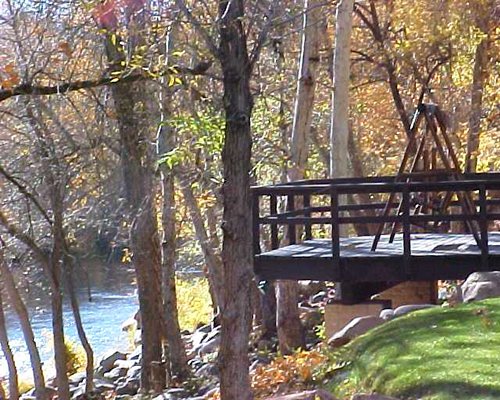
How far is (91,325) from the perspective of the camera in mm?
34656

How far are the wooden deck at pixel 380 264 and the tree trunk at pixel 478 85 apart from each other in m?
10.4

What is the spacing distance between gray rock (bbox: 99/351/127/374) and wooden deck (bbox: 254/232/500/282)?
15.5 meters

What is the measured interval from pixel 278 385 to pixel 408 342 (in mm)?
1911

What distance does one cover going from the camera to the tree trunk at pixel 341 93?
1755cm

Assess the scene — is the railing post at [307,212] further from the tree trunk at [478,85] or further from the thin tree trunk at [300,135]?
the tree trunk at [478,85]

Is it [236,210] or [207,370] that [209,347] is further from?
[236,210]

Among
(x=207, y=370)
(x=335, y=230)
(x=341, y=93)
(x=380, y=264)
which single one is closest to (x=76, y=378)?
(x=207, y=370)

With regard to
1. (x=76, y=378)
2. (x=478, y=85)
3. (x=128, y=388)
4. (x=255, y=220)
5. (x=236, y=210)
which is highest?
(x=478, y=85)

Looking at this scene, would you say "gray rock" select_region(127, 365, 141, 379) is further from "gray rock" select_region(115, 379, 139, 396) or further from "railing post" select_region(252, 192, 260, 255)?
"railing post" select_region(252, 192, 260, 255)

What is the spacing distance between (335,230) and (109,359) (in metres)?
17.2

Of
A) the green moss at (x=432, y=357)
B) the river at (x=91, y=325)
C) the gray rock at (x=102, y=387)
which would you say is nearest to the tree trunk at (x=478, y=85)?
the gray rock at (x=102, y=387)

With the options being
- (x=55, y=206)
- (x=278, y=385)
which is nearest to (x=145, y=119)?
(x=55, y=206)

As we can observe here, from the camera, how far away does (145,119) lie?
1828 centimetres

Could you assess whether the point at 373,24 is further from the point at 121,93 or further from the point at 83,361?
the point at 83,361
